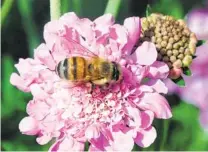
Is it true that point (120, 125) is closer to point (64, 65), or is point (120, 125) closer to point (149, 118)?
point (149, 118)

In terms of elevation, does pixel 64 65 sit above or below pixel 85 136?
above

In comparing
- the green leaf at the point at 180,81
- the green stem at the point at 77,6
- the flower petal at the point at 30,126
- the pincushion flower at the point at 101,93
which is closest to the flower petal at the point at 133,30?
the pincushion flower at the point at 101,93

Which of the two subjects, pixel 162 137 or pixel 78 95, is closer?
pixel 78 95

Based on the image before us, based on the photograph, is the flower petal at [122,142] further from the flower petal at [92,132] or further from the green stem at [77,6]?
the green stem at [77,6]

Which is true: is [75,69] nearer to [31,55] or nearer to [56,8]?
[56,8]

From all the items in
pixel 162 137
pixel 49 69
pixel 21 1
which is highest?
pixel 21 1

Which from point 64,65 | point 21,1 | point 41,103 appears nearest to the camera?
point 64,65

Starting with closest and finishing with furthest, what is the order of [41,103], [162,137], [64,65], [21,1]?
[64,65], [41,103], [162,137], [21,1]

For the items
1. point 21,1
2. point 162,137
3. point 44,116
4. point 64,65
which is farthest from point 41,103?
point 21,1
